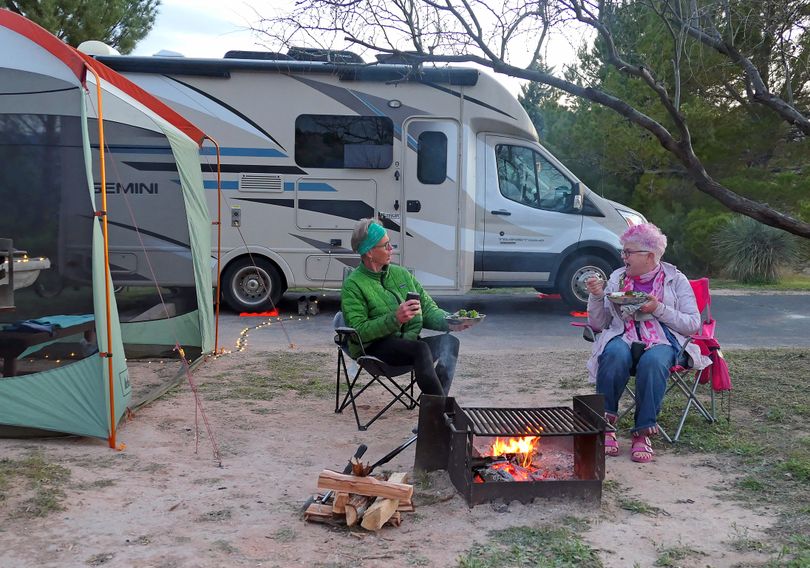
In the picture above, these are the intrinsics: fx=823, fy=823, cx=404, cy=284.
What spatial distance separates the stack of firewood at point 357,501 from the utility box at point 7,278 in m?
1.96

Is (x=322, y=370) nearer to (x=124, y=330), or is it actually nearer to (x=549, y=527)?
(x=124, y=330)

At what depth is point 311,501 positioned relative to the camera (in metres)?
3.16

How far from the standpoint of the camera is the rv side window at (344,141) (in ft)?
28.3

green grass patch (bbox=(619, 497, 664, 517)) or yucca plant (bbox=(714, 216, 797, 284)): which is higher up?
yucca plant (bbox=(714, 216, 797, 284))

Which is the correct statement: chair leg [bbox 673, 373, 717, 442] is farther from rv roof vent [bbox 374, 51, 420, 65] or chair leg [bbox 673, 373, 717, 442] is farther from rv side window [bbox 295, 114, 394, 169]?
rv side window [bbox 295, 114, 394, 169]

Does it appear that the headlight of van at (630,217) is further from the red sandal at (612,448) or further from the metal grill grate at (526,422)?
the metal grill grate at (526,422)

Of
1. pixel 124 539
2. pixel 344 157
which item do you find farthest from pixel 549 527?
pixel 344 157

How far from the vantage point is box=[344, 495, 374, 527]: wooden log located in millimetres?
2994

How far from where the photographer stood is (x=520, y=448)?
3488 millimetres

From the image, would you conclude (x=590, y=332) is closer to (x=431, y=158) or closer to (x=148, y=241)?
(x=148, y=241)

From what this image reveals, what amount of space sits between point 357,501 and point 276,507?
388mm

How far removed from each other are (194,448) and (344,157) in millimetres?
5058

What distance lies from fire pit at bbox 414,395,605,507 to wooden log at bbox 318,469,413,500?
292 mm

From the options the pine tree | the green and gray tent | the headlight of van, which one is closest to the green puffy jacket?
the green and gray tent
